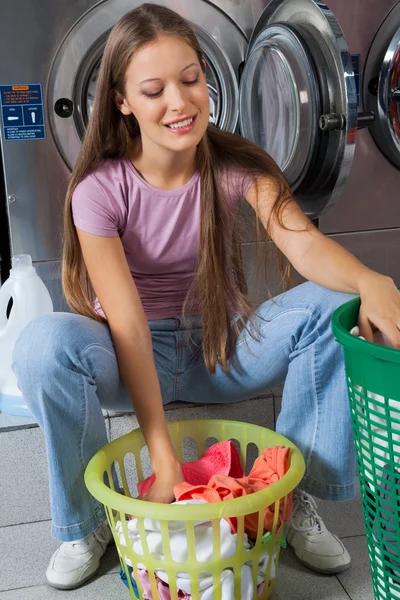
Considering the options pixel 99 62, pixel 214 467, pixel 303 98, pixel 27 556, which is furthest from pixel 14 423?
pixel 303 98

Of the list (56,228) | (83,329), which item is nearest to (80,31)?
(56,228)

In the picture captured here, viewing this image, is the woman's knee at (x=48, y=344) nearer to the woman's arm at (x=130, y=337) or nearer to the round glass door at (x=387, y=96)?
the woman's arm at (x=130, y=337)

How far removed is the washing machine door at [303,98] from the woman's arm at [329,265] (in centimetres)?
36

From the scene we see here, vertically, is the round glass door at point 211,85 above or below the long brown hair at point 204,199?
above

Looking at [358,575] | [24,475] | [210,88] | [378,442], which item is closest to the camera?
Answer: [378,442]

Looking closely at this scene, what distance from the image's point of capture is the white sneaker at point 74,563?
135 centimetres

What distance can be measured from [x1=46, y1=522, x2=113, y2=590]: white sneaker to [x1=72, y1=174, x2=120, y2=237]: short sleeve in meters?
0.53

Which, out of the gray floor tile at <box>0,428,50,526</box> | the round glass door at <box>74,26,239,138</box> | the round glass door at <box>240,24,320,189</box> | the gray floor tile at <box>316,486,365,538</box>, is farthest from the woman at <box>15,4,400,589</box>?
the round glass door at <box>74,26,239,138</box>

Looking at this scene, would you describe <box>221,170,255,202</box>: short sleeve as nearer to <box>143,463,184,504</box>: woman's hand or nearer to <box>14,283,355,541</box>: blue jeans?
<box>14,283,355,541</box>: blue jeans

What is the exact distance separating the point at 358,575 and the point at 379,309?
493 mm

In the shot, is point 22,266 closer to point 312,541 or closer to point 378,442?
point 312,541

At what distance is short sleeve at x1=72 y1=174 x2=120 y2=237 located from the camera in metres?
1.38

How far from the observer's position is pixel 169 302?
5.02 feet

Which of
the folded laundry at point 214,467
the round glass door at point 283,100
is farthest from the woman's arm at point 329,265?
the round glass door at point 283,100
